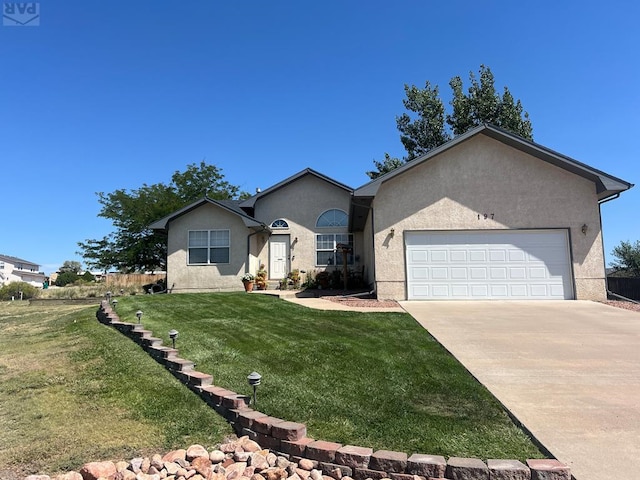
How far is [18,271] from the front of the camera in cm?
6569

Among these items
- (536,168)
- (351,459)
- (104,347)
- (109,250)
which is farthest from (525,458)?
(109,250)

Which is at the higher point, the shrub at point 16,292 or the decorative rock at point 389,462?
the shrub at point 16,292

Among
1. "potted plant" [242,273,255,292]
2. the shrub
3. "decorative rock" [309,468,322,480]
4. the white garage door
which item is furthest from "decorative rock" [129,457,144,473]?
the shrub

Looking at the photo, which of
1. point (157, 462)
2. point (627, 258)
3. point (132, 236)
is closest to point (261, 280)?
point (157, 462)

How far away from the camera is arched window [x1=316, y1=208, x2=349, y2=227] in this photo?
735 inches

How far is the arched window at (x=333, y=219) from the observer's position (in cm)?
1867

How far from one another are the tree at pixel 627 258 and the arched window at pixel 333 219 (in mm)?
15002

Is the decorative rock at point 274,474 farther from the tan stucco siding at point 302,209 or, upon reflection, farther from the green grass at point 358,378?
the tan stucco siding at point 302,209

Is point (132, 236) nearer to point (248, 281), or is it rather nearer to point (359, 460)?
point (248, 281)

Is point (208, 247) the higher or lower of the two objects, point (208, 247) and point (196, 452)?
the higher

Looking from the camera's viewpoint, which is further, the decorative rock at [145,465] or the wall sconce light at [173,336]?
the wall sconce light at [173,336]

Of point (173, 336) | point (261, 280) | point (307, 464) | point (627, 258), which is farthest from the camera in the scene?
Answer: point (627, 258)

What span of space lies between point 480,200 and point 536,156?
228 cm

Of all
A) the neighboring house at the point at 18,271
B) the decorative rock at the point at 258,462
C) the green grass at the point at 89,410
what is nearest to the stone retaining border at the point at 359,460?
the decorative rock at the point at 258,462
